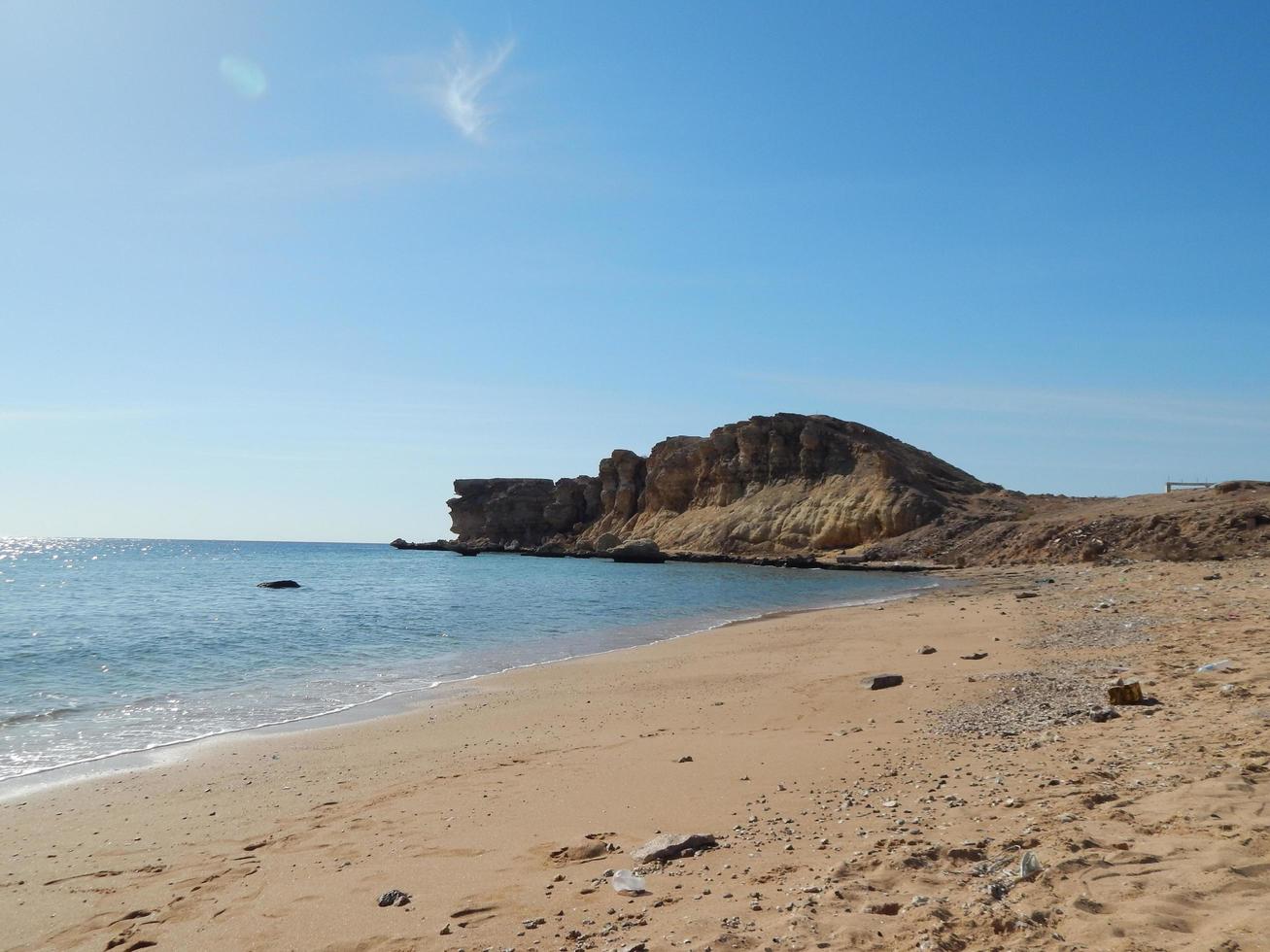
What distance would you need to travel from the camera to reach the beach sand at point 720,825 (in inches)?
148

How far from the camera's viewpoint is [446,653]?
17.8m

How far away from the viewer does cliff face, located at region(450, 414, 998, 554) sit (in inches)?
2623

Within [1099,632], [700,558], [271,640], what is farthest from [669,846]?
[700,558]

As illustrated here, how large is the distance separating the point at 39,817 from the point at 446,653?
428 inches

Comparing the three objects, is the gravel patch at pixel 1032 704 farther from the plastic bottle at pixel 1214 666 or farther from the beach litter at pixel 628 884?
the beach litter at pixel 628 884

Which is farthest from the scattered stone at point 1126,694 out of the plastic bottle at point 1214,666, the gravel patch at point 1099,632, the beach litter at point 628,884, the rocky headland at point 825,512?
the rocky headland at point 825,512

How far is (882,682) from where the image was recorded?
10.6 meters

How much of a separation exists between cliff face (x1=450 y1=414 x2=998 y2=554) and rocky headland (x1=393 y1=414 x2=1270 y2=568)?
135mm

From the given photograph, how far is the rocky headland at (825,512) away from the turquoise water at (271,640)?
11.8 m

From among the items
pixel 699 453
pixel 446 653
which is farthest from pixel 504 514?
pixel 446 653

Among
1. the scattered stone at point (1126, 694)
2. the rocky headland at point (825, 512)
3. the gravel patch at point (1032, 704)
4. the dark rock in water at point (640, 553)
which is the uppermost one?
the rocky headland at point (825, 512)

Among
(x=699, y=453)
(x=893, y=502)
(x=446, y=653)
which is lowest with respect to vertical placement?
(x=446, y=653)

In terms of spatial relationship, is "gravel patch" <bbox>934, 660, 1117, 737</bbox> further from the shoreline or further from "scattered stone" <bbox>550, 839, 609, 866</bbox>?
the shoreline

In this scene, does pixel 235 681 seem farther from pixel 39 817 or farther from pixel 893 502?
pixel 893 502
